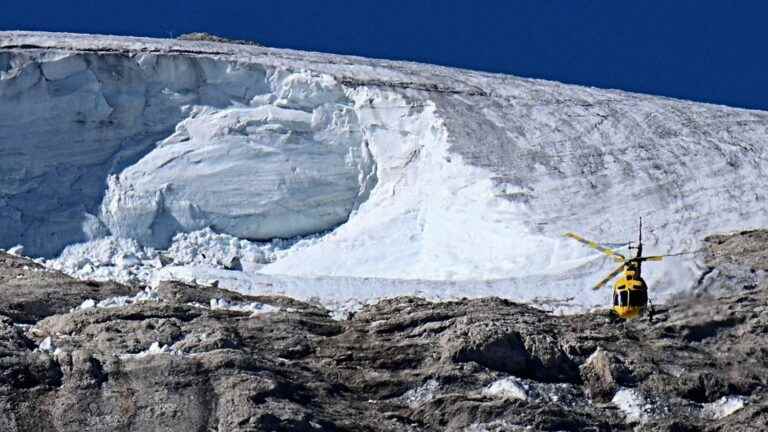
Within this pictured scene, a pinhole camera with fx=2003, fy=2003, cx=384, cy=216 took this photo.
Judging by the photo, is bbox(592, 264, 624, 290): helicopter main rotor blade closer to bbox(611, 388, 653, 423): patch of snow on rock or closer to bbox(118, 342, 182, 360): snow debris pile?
bbox(611, 388, 653, 423): patch of snow on rock

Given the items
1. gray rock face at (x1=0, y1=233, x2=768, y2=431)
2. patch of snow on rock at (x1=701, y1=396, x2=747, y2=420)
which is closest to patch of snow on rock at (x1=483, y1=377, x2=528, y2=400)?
gray rock face at (x1=0, y1=233, x2=768, y2=431)

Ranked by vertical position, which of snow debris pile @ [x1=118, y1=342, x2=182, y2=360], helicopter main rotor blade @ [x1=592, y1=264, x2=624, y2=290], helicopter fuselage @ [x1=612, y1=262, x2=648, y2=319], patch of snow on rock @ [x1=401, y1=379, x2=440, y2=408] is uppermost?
helicopter main rotor blade @ [x1=592, y1=264, x2=624, y2=290]

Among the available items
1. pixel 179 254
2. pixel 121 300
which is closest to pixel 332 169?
pixel 179 254

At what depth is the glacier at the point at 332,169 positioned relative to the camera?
117 feet

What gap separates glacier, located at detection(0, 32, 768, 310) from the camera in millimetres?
35594

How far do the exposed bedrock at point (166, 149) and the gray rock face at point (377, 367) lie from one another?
19.5 ft

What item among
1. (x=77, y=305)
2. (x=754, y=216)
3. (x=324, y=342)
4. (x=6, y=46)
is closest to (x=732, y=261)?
(x=754, y=216)

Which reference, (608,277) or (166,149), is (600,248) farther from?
(166,149)

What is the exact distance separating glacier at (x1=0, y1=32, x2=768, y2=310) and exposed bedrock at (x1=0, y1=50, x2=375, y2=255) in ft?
0.13

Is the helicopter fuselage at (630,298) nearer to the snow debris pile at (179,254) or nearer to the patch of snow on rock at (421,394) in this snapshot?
the patch of snow on rock at (421,394)

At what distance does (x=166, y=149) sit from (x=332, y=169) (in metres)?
3.20

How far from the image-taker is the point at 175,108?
127ft

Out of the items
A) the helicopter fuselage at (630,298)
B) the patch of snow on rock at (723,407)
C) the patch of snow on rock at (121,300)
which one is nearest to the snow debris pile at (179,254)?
the patch of snow on rock at (121,300)

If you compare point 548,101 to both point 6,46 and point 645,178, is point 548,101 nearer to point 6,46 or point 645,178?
point 645,178
